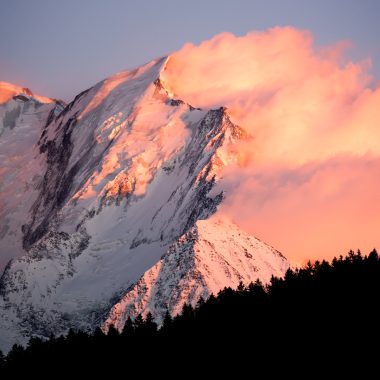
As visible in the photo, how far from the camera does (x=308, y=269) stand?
511ft

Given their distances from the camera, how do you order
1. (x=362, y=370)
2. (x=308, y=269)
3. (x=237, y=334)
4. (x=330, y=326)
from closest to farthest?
(x=362, y=370) → (x=330, y=326) → (x=237, y=334) → (x=308, y=269)

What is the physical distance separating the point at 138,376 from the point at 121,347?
9.79m

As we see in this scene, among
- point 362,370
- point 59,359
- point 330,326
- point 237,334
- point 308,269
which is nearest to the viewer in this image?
point 362,370

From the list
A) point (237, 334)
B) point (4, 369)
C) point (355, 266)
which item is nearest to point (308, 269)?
point (355, 266)

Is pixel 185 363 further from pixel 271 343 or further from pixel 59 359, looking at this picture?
pixel 59 359

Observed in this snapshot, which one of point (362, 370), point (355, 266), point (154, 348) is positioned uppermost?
point (355, 266)

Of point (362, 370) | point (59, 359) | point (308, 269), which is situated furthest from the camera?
point (308, 269)

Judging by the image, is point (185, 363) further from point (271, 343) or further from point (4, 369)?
point (4, 369)

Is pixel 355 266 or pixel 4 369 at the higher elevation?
pixel 355 266

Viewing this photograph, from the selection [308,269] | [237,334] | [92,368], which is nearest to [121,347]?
[92,368]

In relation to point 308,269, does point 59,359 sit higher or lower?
lower

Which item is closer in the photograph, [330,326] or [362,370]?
[362,370]

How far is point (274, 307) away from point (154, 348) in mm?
13129

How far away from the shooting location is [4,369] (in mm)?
146250
